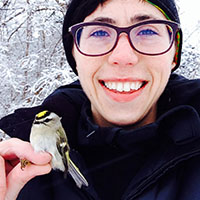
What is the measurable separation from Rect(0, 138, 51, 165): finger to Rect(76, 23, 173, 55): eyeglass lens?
0.63 m

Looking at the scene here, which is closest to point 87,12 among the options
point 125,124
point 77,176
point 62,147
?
point 125,124

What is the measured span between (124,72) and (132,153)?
0.48 metres

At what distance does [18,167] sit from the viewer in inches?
43.6

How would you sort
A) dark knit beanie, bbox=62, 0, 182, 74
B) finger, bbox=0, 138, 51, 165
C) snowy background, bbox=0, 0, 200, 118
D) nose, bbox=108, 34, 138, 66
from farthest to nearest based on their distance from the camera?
snowy background, bbox=0, 0, 200, 118
dark knit beanie, bbox=62, 0, 182, 74
nose, bbox=108, 34, 138, 66
finger, bbox=0, 138, 51, 165

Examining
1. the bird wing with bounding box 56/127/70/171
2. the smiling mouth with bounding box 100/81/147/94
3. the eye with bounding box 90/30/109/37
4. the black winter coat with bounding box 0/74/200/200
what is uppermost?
the eye with bounding box 90/30/109/37

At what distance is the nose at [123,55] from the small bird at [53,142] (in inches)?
17.8

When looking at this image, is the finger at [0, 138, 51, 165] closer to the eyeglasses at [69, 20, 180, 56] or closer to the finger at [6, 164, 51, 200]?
the finger at [6, 164, 51, 200]

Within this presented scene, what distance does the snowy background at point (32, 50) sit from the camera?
4461 millimetres

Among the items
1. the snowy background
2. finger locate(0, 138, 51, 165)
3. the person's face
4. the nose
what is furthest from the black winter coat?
the snowy background

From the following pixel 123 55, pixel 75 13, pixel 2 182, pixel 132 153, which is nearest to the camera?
pixel 2 182

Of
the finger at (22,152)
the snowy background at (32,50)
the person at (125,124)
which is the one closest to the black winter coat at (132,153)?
the person at (125,124)

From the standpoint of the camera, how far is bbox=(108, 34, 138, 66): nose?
125 centimetres

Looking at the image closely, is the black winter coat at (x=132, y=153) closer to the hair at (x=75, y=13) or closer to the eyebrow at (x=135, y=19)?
the hair at (x=75, y=13)

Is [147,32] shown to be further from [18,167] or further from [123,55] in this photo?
[18,167]
